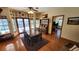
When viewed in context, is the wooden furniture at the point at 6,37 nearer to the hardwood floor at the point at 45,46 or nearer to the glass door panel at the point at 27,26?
the hardwood floor at the point at 45,46

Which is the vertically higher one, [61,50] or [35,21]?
[35,21]

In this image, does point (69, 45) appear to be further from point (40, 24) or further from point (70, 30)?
point (40, 24)

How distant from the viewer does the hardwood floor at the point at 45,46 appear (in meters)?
1.50

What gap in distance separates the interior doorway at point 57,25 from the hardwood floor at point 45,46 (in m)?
0.08

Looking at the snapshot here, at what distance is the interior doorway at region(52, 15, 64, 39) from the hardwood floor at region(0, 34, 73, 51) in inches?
3.0

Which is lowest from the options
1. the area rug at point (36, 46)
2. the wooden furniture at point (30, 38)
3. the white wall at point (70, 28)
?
the area rug at point (36, 46)

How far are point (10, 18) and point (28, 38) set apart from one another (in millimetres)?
434

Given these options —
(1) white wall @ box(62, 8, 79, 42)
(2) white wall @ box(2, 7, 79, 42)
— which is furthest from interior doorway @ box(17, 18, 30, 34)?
(1) white wall @ box(62, 8, 79, 42)

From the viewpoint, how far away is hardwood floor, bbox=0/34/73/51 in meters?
1.50

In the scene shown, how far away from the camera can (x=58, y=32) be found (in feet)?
5.12

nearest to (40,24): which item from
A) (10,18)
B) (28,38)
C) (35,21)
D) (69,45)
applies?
(35,21)

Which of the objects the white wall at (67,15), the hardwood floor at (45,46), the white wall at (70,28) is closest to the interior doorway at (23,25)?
the hardwood floor at (45,46)
